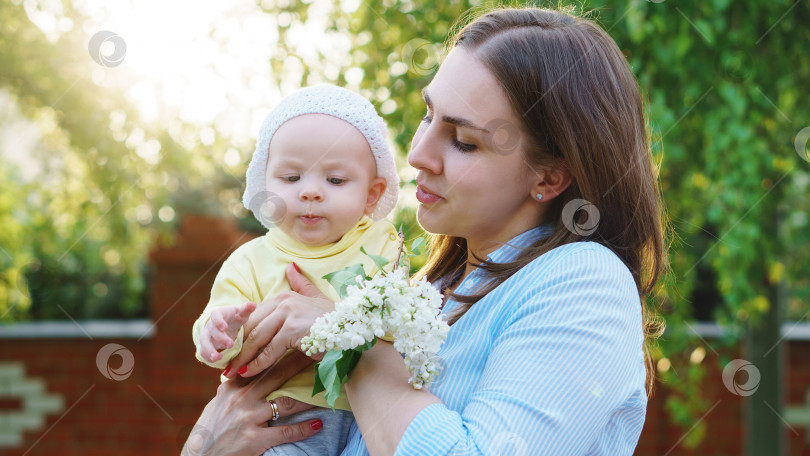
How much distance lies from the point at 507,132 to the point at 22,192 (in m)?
5.63

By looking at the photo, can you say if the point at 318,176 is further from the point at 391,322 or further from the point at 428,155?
the point at 391,322

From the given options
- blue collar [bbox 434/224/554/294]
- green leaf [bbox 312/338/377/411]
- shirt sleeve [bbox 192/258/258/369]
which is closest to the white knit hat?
shirt sleeve [bbox 192/258/258/369]

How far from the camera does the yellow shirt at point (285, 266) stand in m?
1.66

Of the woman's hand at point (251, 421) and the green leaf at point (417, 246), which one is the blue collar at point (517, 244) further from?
the woman's hand at point (251, 421)

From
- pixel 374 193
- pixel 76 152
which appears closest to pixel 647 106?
pixel 374 193

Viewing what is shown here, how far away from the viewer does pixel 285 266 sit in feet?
5.72

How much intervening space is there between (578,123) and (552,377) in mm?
553

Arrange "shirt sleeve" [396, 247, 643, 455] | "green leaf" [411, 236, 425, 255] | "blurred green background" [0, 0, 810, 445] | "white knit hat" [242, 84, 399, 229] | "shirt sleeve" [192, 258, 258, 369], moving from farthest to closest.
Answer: "blurred green background" [0, 0, 810, 445]
"white knit hat" [242, 84, 399, 229]
"shirt sleeve" [192, 258, 258, 369]
"green leaf" [411, 236, 425, 255]
"shirt sleeve" [396, 247, 643, 455]

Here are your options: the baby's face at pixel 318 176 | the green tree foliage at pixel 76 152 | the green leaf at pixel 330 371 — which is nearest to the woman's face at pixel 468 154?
the baby's face at pixel 318 176

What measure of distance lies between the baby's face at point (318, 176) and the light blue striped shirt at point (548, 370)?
0.47 meters

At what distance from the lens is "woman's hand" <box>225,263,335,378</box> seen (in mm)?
1522

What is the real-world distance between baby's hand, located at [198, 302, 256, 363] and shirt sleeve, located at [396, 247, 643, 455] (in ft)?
1.51

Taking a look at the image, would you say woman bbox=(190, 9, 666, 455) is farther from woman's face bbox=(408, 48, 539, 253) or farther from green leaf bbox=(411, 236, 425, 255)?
green leaf bbox=(411, 236, 425, 255)

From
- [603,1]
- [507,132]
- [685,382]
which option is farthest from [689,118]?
[507,132]
